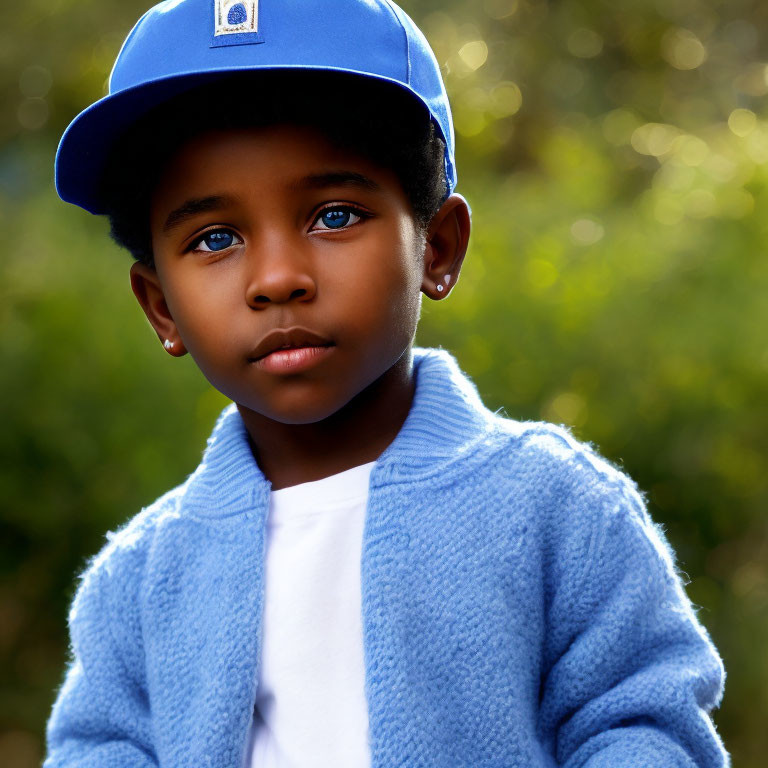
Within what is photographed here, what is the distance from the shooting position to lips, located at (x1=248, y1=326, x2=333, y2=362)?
163cm

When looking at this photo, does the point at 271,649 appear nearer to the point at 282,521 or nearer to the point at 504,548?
the point at 282,521

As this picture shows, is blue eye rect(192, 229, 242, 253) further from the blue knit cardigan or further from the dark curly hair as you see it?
the blue knit cardigan

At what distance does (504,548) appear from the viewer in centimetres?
169

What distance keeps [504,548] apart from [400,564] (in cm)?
16

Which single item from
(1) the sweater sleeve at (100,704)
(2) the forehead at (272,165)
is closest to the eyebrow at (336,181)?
(2) the forehead at (272,165)

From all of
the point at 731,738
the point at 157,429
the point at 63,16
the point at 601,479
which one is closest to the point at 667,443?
the point at 731,738

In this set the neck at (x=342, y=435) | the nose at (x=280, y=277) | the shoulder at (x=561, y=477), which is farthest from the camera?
the neck at (x=342, y=435)

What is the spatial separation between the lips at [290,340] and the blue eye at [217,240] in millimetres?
169

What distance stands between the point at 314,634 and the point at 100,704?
16.5 inches

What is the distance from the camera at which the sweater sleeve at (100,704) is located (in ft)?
6.07

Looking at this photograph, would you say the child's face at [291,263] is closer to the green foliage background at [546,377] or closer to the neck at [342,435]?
the neck at [342,435]

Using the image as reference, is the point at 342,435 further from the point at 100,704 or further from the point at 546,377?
the point at 546,377

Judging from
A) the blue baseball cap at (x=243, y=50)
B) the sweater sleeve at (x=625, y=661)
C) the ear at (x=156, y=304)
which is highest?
the blue baseball cap at (x=243, y=50)

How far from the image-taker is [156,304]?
1.97 m
